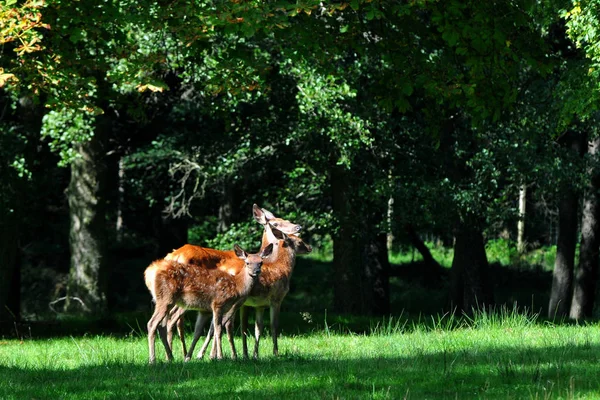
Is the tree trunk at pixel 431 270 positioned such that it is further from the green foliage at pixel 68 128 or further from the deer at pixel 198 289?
the deer at pixel 198 289

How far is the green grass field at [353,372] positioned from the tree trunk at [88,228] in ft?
32.3

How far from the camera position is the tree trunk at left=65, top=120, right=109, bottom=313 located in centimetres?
2214

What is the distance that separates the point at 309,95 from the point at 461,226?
4656mm

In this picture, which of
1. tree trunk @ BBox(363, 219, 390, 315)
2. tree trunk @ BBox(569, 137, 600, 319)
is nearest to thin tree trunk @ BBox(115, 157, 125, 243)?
tree trunk @ BBox(363, 219, 390, 315)

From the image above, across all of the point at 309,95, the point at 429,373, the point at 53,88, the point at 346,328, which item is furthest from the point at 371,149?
the point at 429,373

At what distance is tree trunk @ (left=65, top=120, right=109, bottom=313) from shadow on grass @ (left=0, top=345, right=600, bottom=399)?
40.3ft

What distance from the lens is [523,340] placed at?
38.3 feet

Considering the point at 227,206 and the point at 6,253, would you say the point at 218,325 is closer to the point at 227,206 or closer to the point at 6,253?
the point at 6,253

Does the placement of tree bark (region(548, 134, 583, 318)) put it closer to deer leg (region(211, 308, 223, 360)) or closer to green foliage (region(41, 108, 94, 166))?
green foliage (region(41, 108, 94, 166))

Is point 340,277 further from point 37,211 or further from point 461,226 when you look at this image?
point 37,211

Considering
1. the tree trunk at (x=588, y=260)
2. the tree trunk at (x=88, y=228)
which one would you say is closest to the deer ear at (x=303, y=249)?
the tree trunk at (x=88, y=228)

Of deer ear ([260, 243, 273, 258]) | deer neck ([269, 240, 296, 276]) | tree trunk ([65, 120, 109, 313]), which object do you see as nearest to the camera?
deer ear ([260, 243, 273, 258])

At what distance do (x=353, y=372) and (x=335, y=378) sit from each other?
371 millimetres

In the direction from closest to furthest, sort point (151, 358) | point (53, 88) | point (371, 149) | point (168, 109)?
point (151, 358) → point (53, 88) → point (371, 149) → point (168, 109)
